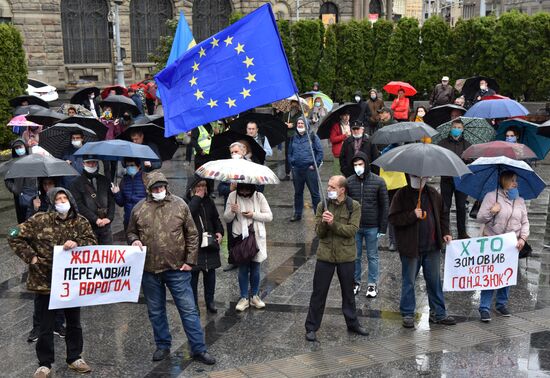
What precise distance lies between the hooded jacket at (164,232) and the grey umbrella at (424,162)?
7.26 feet

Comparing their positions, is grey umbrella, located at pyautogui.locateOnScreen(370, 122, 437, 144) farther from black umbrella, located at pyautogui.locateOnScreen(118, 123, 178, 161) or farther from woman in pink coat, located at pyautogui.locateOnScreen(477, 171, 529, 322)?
black umbrella, located at pyautogui.locateOnScreen(118, 123, 178, 161)

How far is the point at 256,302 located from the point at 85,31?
99.4 feet

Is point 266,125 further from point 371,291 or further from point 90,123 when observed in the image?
point 371,291

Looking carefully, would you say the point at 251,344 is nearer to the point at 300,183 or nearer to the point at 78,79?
the point at 300,183

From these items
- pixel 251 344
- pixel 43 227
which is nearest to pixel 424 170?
pixel 251 344

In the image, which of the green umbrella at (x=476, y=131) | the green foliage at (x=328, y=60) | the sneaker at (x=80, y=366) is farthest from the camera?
the green foliage at (x=328, y=60)

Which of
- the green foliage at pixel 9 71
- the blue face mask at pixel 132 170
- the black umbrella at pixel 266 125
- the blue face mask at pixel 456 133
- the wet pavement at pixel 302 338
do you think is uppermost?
the green foliage at pixel 9 71

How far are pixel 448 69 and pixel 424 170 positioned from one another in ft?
57.7

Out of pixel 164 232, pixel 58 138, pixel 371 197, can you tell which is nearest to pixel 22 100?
pixel 58 138

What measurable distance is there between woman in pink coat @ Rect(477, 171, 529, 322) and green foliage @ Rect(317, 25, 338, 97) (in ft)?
56.9

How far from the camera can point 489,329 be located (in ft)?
26.7

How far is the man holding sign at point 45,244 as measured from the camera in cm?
689

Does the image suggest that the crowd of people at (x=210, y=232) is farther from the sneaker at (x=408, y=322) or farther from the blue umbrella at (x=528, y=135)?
the blue umbrella at (x=528, y=135)


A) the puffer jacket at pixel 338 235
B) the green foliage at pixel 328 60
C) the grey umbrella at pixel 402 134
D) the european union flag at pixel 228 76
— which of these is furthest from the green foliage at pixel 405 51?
the puffer jacket at pixel 338 235
